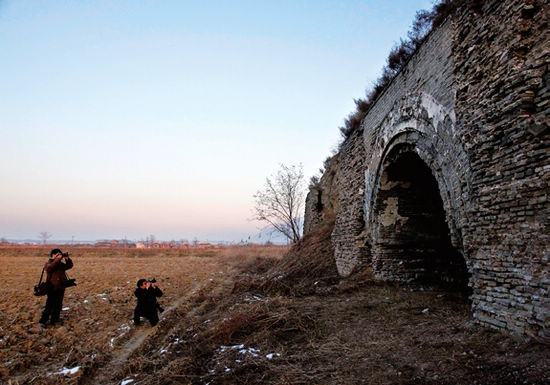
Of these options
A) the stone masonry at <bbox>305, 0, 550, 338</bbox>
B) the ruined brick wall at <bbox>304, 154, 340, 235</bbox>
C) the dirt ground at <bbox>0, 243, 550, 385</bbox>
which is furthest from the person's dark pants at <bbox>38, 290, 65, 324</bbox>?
the ruined brick wall at <bbox>304, 154, 340, 235</bbox>

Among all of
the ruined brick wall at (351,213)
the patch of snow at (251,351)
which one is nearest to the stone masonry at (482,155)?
the ruined brick wall at (351,213)

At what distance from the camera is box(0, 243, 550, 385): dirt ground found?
3.57m

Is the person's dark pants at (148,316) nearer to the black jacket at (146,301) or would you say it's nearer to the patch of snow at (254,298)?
the black jacket at (146,301)

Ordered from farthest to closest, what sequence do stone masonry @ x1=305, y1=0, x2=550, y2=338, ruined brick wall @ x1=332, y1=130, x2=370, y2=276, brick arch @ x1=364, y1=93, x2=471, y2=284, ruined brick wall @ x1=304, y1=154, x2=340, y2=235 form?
ruined brick wall @ x1=304, y1=154, x2=340, y2=235 < ruined brick wall @ x1=332, y1=130, x2=370, y2=276 < brick arch @ x1=364, y1=93, x2=471, y2=284 < stone masonry @ x1=305, y1=0, x2=550, y2=338

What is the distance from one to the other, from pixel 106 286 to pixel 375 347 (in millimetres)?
10346

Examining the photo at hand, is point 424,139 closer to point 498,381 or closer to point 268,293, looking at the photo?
point 498,381

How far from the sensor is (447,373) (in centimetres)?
334

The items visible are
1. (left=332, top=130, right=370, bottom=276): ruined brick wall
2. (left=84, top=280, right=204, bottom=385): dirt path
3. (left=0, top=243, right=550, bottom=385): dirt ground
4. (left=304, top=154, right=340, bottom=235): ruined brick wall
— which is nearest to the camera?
(left=0, top=243, right=550, bottom=385): dirt ground

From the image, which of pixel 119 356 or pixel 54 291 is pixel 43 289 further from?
pixel 119 356

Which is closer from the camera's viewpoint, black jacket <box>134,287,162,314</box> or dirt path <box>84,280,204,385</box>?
dirt path <box>84,280,204,385</box>

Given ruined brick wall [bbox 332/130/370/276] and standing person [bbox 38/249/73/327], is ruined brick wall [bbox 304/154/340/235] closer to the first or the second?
ruined brick wall [bbox 332/130/370/276]

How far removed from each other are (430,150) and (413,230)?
299 centimetres

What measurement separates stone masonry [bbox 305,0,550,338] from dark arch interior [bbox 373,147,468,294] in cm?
3

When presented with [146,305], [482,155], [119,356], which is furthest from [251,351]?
[482,155]
